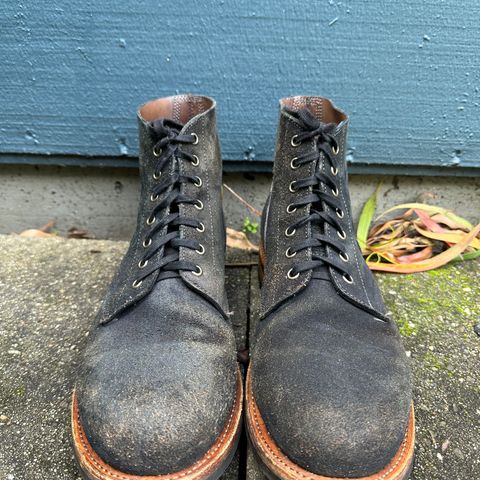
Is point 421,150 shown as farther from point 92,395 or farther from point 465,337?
point 92,395

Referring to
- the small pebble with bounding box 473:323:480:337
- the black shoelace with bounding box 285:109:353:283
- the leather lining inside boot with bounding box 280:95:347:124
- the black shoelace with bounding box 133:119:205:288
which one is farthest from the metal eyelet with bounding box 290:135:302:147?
the small pebble with bounding box 473:323:480:337

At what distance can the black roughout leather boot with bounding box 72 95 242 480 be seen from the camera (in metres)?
0.84

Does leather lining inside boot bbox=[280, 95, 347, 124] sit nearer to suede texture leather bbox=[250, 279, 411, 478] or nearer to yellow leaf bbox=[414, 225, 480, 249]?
suede texture leather bbox=[250, 279, 411, 478]

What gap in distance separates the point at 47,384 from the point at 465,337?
3.94 feet

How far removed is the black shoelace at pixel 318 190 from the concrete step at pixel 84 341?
377mm

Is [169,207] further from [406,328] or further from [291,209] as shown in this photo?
[406,328]

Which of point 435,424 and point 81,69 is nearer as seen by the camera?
point 435,424

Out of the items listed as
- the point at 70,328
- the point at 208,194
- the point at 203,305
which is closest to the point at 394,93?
the point at 208,194

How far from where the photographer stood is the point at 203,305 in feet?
3.61

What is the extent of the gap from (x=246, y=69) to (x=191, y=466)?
4.52ft

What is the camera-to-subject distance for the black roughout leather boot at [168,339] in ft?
2.76

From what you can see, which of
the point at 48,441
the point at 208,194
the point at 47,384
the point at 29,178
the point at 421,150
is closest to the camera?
the point at 48,441

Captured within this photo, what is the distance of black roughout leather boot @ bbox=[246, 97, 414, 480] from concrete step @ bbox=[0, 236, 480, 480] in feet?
0.56

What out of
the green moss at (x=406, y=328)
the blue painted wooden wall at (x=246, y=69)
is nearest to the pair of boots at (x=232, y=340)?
the green moss at (x=406, y=328)
